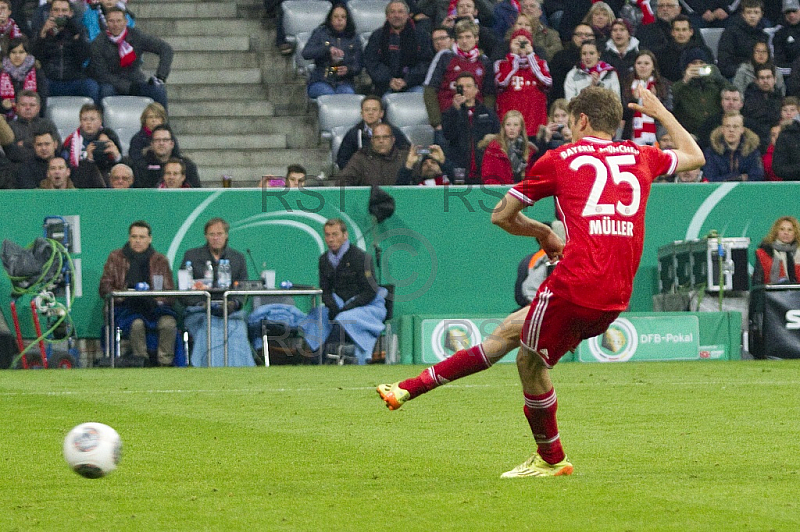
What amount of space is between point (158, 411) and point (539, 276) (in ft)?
22.5

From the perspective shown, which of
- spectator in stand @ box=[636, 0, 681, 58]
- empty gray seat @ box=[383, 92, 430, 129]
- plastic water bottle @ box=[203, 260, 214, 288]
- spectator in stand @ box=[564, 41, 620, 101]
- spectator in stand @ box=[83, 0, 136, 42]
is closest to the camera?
plastic water bottle @ box=[203, 260, 214, 288]

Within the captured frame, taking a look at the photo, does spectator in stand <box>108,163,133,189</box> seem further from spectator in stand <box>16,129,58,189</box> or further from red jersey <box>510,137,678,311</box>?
red jersey <box>510,137,678,311</box>

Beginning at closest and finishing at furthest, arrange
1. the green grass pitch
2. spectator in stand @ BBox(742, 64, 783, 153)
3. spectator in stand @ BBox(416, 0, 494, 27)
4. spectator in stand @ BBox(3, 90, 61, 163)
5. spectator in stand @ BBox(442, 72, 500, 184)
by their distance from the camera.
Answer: the green grass pitch, spectator in stand @ BBox(3, 90, 61, 163), spectator in stand @ BBox(442, 72, 500, 184), spectator in stand @ BBox(742, 64, 783, 153), spectator in stand @ BBox(416, 0, 494, 27)

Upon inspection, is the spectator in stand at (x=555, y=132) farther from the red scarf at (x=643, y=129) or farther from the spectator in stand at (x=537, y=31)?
the spectator in stand at (x=537, y=31)

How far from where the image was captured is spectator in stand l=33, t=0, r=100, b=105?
18797 mm

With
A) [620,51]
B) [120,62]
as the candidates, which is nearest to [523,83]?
[620,51]

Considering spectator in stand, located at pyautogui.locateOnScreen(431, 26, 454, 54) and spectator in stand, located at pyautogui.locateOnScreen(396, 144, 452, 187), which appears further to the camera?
spectator in stand, located at pyautogui.locateOnScreen(431, 26, 454, 54)

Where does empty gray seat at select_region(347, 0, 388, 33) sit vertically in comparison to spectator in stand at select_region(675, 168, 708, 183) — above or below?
above

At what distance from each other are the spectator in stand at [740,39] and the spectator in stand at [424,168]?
530 centimetres

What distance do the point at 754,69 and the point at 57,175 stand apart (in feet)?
33.4

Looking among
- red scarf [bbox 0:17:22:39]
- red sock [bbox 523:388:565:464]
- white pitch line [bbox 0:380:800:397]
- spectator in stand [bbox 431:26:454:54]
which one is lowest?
white pitch line [bbox 0:380:800:397]

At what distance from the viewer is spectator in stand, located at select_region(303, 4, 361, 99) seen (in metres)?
19.9

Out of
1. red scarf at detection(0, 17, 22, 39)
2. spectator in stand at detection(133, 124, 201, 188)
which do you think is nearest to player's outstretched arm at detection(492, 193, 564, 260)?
A: spectator in stand at detection(133, 124, 201, 188)

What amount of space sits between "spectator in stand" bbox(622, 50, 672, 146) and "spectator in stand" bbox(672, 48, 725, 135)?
233 millimetres
